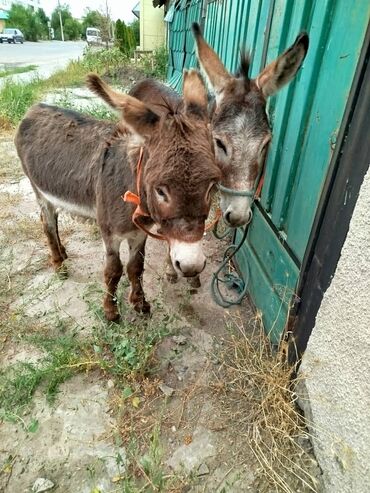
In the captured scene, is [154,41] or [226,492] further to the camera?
[154,41]

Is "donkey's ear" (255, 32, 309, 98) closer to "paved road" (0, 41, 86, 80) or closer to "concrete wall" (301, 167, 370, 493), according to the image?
"concrete wall" (301, 167, 370, 493)

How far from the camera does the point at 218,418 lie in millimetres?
2059

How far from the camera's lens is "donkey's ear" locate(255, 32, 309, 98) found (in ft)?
6.15

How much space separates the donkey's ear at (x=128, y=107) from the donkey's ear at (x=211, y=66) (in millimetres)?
908

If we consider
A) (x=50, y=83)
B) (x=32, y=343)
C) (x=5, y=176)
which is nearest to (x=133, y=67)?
(x=50, y=83)

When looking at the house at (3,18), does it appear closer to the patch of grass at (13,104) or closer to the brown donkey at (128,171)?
the patch of grass at (13,104)

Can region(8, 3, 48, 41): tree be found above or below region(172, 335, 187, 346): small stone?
above

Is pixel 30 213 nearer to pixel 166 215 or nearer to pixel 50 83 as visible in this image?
pixel 166 215

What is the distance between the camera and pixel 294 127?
7.27ft

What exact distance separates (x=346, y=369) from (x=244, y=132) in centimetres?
145

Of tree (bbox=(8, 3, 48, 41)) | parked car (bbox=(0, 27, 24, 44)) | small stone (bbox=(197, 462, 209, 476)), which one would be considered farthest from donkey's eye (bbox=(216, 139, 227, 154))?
tree (bbox=(8, 3, 48, 41))

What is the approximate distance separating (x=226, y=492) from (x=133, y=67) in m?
16.2

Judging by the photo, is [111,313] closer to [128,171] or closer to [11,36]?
[128,171]

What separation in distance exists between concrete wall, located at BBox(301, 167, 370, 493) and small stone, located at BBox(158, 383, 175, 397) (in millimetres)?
883
